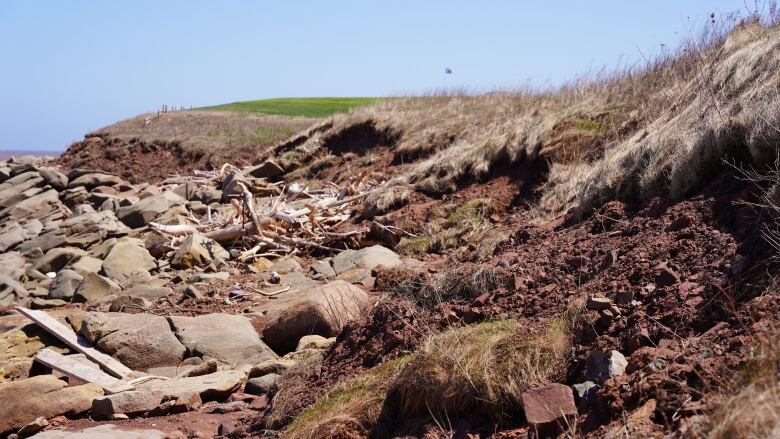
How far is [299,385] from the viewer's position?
623 centimetres

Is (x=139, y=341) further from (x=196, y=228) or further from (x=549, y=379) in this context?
(x=196, y=228)

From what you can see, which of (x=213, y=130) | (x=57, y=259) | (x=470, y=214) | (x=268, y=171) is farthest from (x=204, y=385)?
(x=213, y=130)

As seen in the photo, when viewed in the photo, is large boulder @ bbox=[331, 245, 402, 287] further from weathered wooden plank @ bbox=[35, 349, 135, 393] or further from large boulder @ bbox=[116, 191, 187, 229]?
large boulder @ bbox=[116, 191, 187, 229]

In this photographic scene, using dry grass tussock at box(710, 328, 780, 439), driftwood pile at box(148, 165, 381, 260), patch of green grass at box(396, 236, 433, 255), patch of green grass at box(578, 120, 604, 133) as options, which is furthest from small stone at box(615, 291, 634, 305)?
driftwood pile at box(148, 165, 381, 260)

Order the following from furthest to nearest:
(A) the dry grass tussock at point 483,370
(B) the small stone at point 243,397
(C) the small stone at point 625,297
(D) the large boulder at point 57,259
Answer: (D) the large boulder at point 57,259
(B) the small stone at point 243,397
(C) the small stone at point 625,297
(A) the dry grass tussock at point 483,370

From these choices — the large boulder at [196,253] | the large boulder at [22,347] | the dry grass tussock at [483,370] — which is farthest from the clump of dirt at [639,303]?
the large boulder at [196,253]

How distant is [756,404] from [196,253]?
1148 centimetres

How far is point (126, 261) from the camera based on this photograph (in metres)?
13.5

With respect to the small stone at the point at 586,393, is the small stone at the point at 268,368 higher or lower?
lower

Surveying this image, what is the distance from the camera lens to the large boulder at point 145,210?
57.0 ft

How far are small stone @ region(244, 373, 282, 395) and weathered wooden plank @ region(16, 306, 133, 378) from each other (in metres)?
1.48

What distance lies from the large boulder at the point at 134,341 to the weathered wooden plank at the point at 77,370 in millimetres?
490

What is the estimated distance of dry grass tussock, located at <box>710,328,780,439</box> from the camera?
2.68 metres

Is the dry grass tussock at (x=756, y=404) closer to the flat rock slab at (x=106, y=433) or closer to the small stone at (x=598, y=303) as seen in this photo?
the small stone at (x=598, y=303)
